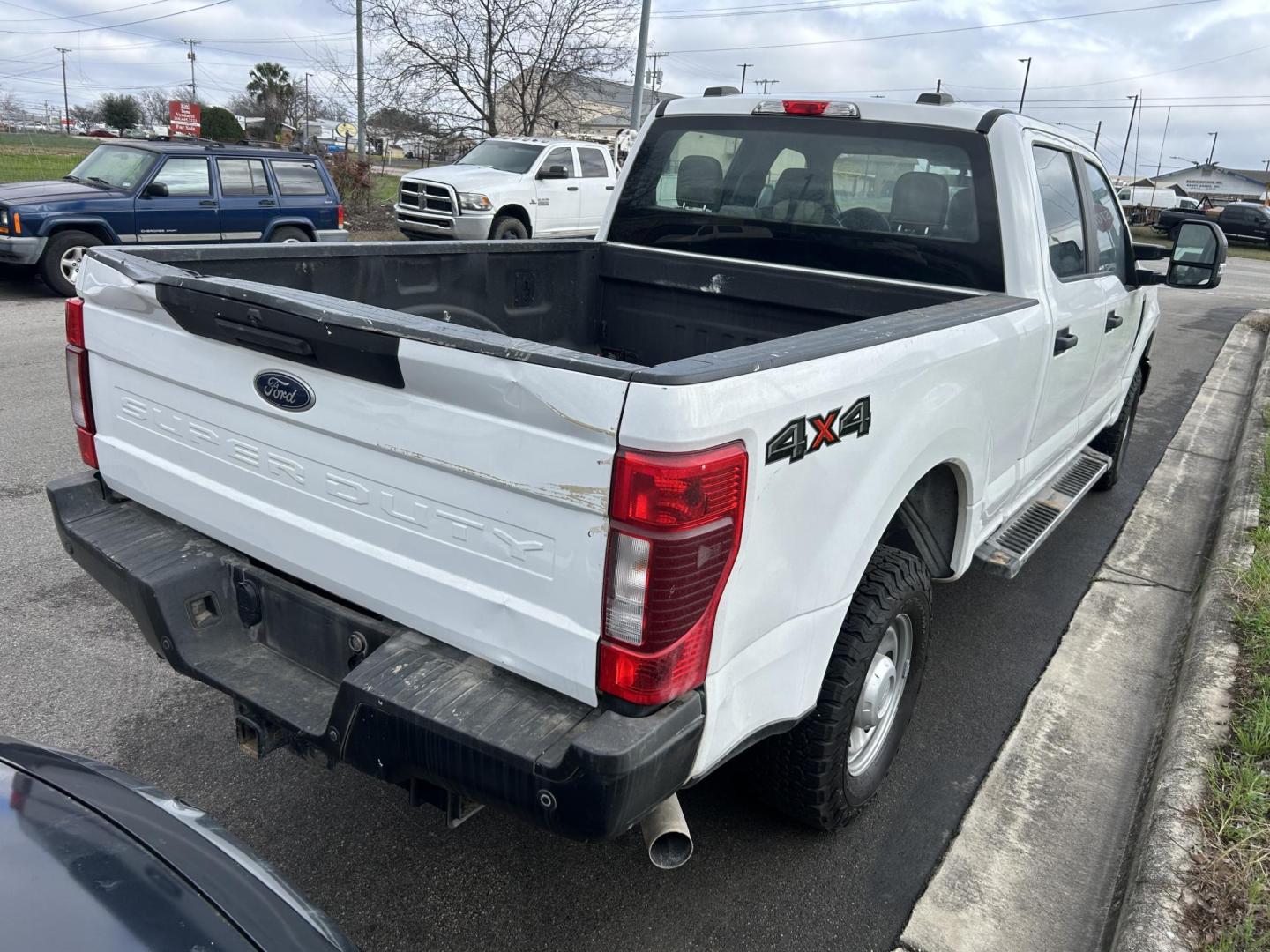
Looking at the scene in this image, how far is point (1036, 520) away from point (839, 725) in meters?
2.14

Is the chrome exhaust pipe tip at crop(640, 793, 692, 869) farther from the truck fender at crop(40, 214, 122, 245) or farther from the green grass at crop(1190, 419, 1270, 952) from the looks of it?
the truck fender at crop(40, 214, 122, 245)

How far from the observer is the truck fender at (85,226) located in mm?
10594

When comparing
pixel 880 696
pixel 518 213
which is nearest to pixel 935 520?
pixel 880 696

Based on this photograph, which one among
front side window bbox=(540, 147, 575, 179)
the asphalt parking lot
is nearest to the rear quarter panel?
the asphalt parking lot

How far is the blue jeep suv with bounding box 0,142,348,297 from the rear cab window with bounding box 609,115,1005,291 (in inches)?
342

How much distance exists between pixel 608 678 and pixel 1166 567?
4.52 metres

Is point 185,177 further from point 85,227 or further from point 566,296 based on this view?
point 566,296

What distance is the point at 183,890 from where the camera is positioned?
5.59 ft

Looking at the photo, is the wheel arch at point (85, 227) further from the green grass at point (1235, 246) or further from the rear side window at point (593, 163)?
the green grass at point (1235, 246)

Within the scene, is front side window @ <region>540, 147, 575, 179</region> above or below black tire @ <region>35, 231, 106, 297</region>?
above

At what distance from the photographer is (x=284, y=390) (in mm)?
2389

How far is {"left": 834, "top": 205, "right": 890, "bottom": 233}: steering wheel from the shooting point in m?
3.91

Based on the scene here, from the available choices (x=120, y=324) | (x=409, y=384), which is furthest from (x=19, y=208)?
(x=409, y=384)

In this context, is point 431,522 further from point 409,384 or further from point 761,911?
point 761,911
